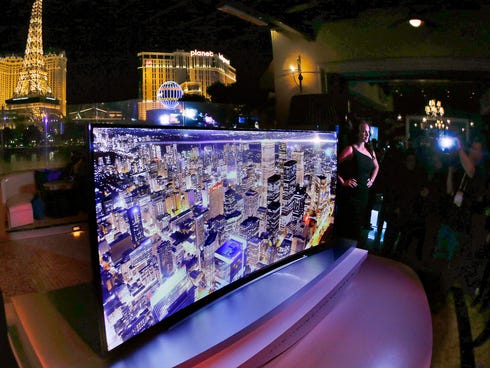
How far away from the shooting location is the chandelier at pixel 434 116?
302 cm

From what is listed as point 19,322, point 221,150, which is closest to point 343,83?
point 221,150

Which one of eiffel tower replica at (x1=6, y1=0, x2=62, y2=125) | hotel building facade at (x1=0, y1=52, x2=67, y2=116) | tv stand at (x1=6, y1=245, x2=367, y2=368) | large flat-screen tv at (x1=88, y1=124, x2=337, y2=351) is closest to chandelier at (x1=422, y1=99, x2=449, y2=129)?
large flat-screen tv at (x1=88, y1=124, x2=337, y2=351)

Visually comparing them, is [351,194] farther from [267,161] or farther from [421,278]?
[267,161]

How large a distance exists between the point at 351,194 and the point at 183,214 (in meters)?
2.33

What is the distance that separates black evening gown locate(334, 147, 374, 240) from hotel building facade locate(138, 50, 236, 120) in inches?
92.3

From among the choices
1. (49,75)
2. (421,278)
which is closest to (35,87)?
(49,75)

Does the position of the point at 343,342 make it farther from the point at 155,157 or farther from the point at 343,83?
the point at 343,83

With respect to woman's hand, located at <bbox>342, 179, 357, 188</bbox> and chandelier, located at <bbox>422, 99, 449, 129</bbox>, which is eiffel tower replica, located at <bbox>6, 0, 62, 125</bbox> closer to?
woman's hand, located at <bbox>342, 179, 357, 188</bbox>

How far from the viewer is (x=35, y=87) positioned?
14.4ft

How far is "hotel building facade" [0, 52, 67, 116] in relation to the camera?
4.13 meters

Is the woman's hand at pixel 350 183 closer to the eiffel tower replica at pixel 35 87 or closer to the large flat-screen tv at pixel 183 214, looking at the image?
the large flat-screen tv at pixel 183 214

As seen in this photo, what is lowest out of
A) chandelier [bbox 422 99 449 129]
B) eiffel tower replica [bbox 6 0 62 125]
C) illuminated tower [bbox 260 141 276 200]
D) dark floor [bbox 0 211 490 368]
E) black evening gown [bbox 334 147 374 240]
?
dark floor [bbox 0 211 490 368]

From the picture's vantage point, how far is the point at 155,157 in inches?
43.8

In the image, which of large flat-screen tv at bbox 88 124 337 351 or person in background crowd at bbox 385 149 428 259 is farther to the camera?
person in background crowd at bbox 385 149 428 259
